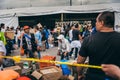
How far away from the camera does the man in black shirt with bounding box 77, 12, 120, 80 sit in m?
3.88

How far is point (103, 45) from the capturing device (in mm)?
3891

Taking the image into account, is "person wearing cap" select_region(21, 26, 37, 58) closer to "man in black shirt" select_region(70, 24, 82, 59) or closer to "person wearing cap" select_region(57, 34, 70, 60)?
"person wearing cap" select_region(57, 34, 70, 60)

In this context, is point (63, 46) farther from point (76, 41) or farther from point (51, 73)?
point (51, 73)

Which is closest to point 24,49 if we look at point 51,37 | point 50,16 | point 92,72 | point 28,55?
point 28,55

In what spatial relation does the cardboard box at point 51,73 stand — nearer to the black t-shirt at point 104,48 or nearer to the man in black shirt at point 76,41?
the black t-shirt at point 104,48

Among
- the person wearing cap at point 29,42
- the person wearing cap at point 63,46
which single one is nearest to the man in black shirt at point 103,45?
the person wearing cap at point 29,42

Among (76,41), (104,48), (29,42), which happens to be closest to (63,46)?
(29,42)

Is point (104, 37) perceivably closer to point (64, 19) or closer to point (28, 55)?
point (28, 55)

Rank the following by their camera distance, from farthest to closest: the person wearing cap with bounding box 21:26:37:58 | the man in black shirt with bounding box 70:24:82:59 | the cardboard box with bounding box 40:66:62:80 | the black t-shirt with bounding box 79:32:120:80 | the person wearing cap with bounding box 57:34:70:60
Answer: the man in black shirt with bounding box 70:24:82:59 → the person wearing cap with bounding box 57:34:70:60 → the person wearing cap with bounding box 21:26:37:58 → the cardboard box with bounding box 40:66:62:80 → the black t-shirt with bounding box 79:32:120:80

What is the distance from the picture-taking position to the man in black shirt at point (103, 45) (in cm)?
388

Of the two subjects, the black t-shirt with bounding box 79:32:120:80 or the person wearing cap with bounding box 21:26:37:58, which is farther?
the person wearing cap with bounding box 21:26:37:58

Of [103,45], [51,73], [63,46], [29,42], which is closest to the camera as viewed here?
[103,45]

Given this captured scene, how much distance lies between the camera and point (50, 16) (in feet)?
95.0

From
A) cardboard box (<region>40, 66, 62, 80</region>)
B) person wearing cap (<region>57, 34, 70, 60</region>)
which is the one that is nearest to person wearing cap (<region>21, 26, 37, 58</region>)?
person wearing cap (<region>57, 34, 70, 60</region>)
